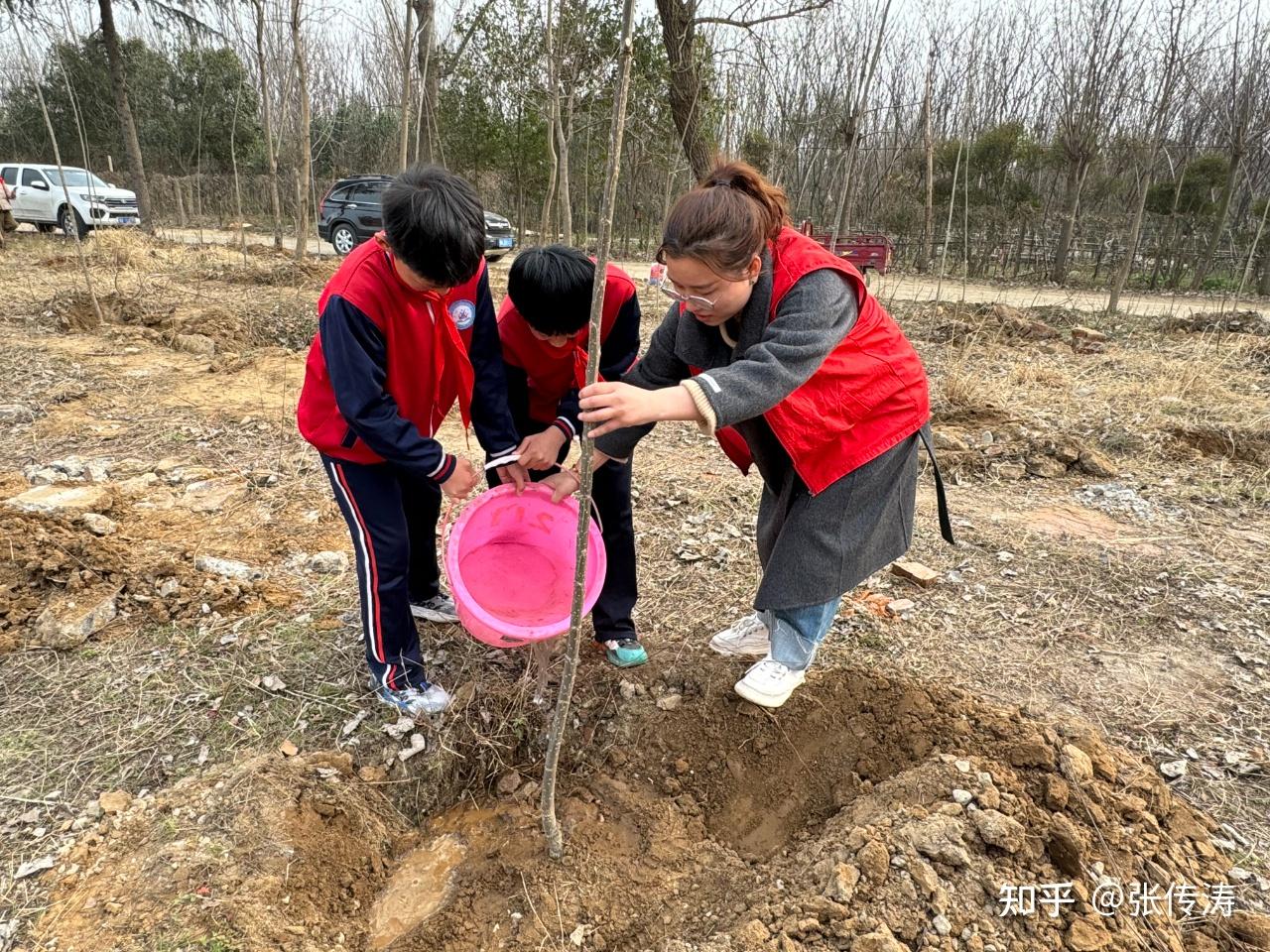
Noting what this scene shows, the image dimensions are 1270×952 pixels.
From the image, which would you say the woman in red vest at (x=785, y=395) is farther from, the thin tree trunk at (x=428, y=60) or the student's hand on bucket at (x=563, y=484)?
the thin tree trunk at (x=428, y=60)

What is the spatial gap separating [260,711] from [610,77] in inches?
333

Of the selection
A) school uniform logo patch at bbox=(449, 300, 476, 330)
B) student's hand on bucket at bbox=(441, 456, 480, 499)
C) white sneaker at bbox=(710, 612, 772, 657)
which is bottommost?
white sneaker at bbox=(710, 612, 772, 657)

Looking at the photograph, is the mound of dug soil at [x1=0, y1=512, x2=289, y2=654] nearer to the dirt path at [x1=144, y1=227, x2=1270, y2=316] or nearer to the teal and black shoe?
the teal and black shoe

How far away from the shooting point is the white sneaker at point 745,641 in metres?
2.06

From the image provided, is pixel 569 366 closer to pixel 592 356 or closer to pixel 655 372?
pixel 655 372

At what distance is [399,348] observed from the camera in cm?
153

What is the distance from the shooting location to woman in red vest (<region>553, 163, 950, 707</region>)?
1.20 m

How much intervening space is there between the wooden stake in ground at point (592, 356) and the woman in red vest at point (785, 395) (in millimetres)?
70

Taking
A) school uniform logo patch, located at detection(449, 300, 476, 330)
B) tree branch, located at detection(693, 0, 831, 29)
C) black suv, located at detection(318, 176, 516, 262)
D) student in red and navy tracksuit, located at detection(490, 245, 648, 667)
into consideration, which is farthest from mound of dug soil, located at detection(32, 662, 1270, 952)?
black suv, located at detection(318, 176, 516, 262)

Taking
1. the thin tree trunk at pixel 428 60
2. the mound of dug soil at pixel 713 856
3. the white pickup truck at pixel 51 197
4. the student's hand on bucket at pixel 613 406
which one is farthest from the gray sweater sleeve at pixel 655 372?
the white pickup truck at pixel 51 197

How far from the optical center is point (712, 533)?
9.59ft

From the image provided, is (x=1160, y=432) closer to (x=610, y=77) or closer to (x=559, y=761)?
(x=559, y=761)

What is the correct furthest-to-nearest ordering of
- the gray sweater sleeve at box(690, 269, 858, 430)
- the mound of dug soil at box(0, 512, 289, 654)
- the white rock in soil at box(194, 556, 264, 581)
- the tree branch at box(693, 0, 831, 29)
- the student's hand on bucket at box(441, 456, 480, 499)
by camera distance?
1. the tree branch at box(693, 0, 831, 29)
2. the white rock in soil at box(194, 556, 264, 581)
3. the mound of dug soil at box(0, 512, 289, 654)
4. the student's hand on bucket at box(441, 456, 480, 499)
5. the gray sweater sleeve at box(690, 269, 858, 430)

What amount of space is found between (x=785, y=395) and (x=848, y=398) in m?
0.26
